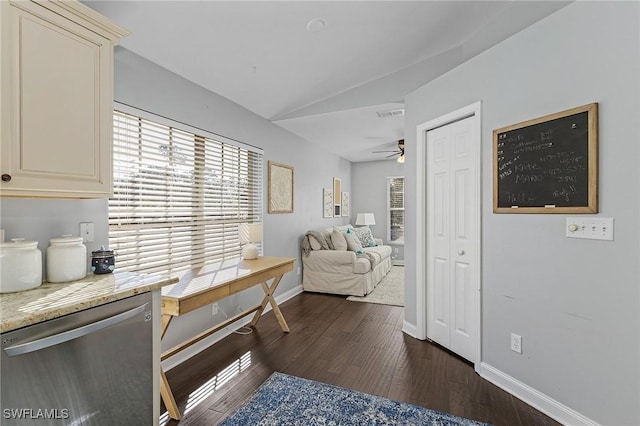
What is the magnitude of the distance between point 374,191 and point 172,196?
18.2 feet

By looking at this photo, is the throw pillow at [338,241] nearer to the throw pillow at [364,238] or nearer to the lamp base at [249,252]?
the throw pillow at [364,238]

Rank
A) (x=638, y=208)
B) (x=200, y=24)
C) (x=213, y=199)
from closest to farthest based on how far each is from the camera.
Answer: (x=638, y=208) < (x=200, y=24) < (x=213, y=199)

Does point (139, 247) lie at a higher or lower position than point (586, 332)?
higher

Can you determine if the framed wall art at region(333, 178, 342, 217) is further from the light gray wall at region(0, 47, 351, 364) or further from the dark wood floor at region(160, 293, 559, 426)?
the dark wood floor at region(160, 293, 559, 426)

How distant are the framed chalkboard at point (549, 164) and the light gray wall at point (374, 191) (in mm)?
5097

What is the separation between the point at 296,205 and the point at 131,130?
2.75 meters

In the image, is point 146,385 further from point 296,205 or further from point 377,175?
point 377,175

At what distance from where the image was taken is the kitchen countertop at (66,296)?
45.9 inches

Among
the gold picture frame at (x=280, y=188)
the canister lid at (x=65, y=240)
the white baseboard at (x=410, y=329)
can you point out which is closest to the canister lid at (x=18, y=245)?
the canister lid at (x=65, y=240)

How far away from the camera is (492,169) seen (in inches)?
93.7

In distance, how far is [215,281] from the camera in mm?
2406

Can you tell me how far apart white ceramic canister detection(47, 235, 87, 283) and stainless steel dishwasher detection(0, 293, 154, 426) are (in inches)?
18.0

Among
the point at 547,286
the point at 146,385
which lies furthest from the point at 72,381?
the point at 547,286

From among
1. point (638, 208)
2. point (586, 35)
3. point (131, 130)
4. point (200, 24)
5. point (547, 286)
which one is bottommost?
point (547, 286)
